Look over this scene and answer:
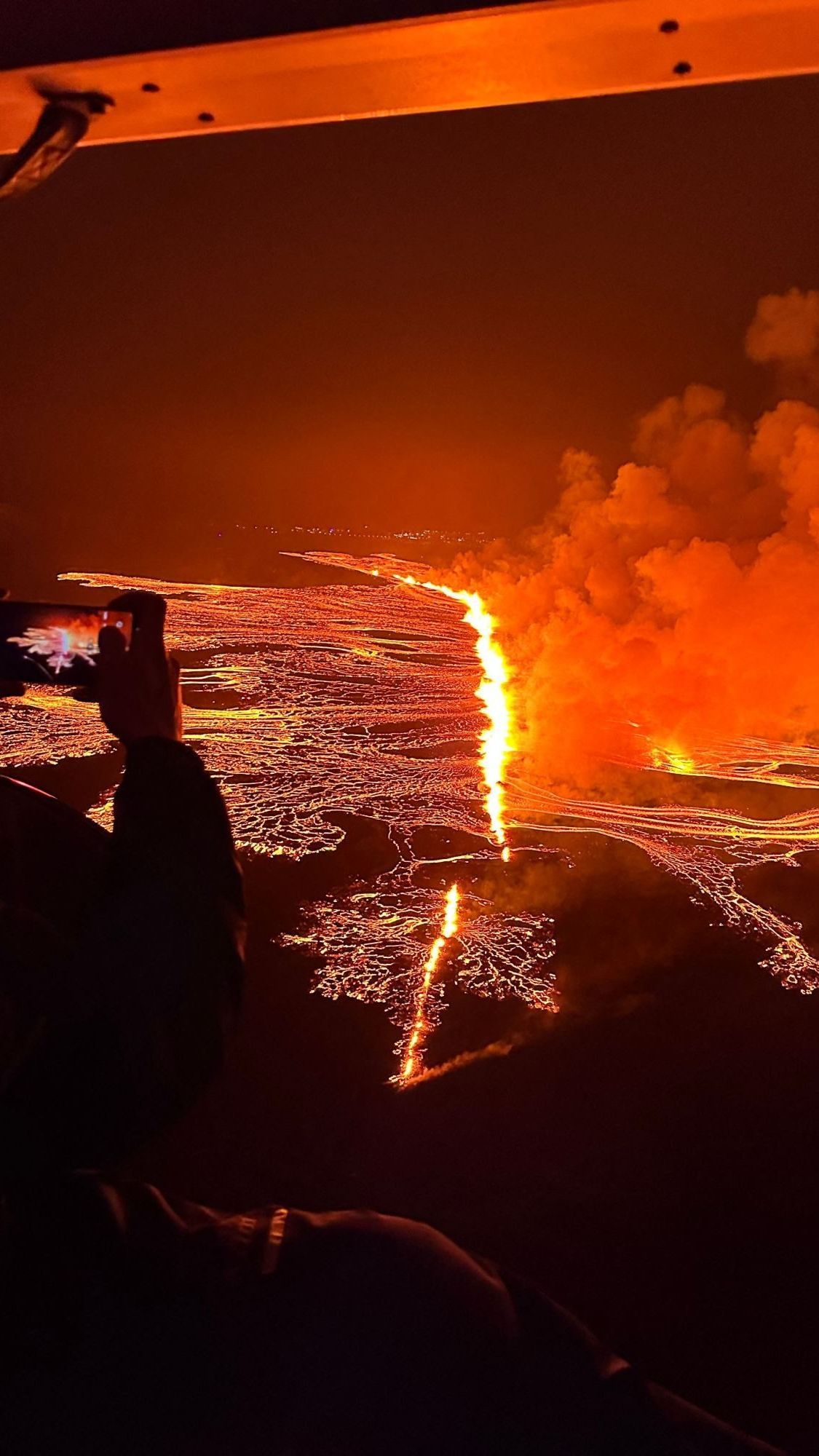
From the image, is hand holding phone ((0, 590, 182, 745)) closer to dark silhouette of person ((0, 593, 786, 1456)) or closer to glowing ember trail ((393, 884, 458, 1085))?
dark silhouette of person ((0, 593, 786, 1456))

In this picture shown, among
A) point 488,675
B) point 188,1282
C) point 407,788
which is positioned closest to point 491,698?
point 488,675

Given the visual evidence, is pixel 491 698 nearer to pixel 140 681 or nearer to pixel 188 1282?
pixel 140 681

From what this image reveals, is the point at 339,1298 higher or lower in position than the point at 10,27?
lower

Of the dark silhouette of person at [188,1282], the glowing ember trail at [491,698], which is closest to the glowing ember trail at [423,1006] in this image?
the glowing ember trail at [491,698]

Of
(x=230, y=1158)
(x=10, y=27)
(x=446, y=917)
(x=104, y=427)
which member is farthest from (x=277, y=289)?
(x=230, y=1158)

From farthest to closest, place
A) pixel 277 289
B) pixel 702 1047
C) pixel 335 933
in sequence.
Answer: pixel 277 289 → pixel 335 933 → pixel 702 1047

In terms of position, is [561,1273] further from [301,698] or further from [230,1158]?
[301,698]

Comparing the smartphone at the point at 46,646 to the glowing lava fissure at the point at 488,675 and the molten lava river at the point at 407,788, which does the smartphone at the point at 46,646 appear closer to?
the molten lava river at the point at 407,788
